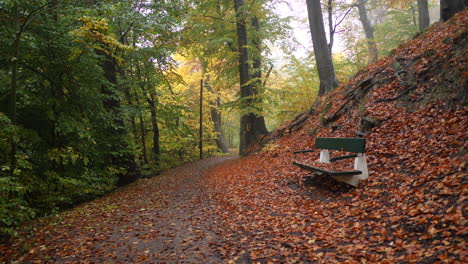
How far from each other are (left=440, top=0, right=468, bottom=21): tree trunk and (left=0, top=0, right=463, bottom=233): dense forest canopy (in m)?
4.41

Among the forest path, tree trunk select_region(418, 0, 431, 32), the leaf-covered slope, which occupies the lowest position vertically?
the forest path

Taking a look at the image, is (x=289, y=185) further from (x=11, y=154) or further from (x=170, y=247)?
(x=11, y=154)

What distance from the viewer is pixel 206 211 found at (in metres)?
6.11

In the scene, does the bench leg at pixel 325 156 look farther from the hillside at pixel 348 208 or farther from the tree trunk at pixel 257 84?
the tree trunk at pixel 257 84

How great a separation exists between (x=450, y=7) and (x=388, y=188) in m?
6.92

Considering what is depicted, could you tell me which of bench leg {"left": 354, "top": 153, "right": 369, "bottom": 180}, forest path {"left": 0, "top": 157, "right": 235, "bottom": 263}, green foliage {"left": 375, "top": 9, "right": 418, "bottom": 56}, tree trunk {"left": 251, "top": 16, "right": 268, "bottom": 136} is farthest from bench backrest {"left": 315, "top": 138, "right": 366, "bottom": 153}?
green foliage {"left": 375, "top": 9, "right": 418, "bottom": 56}

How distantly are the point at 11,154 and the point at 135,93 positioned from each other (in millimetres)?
8307

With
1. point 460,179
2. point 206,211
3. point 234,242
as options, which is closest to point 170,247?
point 234,242

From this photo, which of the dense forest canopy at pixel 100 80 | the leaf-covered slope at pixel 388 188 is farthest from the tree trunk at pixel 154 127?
the leaf-covered slope at pixel 388 188

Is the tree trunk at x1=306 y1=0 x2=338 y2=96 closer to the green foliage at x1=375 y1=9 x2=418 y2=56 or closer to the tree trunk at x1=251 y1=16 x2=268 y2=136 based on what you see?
the tree trunk at x1=251 y1=16 x2=268 y2=136

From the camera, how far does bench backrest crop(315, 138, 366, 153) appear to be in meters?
5.15

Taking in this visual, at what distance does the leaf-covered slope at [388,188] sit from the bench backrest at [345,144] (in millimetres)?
577

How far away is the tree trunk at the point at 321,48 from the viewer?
12055 millimetres

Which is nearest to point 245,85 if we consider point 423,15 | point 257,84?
point 257,84
